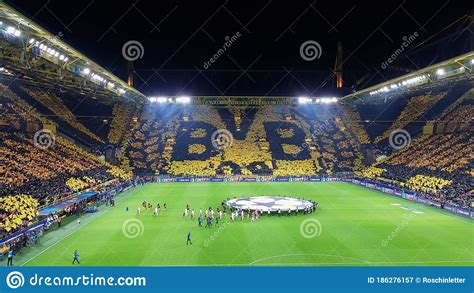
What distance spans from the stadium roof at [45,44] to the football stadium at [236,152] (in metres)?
0.17

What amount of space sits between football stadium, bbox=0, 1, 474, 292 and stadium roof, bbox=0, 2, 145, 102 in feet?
0.55

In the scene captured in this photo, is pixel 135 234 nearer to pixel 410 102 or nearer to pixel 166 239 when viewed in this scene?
pixel 166 239

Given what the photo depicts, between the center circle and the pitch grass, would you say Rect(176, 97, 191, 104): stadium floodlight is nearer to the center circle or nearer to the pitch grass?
the center circle

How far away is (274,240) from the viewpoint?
A: 2447 cm

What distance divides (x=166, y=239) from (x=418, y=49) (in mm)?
54238

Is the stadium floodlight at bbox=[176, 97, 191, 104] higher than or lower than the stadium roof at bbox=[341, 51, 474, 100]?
higher

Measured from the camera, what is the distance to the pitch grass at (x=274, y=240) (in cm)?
2061

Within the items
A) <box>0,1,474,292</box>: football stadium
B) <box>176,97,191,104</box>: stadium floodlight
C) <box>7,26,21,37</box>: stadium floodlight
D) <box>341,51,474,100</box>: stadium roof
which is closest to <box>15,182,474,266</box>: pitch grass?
<box>0,1,474,292</box>: football stadium

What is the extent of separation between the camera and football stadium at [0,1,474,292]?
2353cm

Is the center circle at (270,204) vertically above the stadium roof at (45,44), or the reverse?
the stadium roof at (45,44)

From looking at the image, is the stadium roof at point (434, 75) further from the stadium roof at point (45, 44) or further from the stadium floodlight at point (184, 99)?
the stadium roof at point (45, 44)

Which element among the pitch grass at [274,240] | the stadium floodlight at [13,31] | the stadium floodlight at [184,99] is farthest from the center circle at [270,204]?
the stadium floodlight at [184,99]

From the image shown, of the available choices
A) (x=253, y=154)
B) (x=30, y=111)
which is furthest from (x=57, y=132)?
(x=253, y=154)

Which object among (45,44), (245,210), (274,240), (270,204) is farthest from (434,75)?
(45,44)
